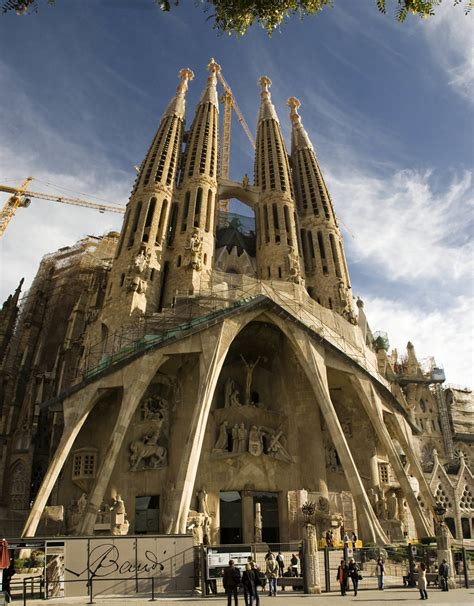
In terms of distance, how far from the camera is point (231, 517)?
83.3ft

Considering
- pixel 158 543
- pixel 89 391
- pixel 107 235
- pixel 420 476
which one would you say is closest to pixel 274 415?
pixel 420 476

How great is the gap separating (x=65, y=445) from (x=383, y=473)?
16.7 meters

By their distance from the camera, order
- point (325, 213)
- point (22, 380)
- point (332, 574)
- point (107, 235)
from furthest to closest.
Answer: point (107, 235) → point (325, 213) → point (22, 380) → point (332, 574)

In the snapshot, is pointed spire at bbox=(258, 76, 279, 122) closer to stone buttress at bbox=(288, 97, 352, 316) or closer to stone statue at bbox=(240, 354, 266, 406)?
stone buttress at bbox=(288, 97, 352, 316)

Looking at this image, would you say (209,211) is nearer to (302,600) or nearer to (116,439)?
(116,439)

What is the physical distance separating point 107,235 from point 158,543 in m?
41.3

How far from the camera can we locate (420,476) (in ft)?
84.1

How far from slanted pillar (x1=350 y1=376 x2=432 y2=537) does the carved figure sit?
10.8m

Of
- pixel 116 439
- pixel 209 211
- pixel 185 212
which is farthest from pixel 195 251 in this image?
pixel 116 439

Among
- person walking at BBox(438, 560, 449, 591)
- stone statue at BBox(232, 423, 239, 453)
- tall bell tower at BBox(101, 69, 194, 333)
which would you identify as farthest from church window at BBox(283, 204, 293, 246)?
person walking at BBox(438, 560, 449, 591)

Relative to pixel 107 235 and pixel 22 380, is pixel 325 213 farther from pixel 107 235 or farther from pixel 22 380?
pixel 22 380

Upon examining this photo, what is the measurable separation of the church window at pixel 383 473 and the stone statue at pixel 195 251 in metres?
16.0

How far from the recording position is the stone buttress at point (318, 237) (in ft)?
117

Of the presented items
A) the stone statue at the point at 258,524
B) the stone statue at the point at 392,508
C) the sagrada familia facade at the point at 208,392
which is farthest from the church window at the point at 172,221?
the stone statue at the point at 392,508
